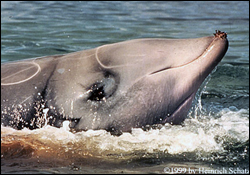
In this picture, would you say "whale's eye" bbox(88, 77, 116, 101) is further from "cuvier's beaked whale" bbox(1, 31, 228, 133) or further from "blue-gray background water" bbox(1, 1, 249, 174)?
"blue-gray background water" bbox(1, 1, 249, 174)

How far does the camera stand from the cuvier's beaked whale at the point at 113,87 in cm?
547

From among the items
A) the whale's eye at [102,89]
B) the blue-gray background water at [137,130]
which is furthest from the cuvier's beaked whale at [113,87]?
the blue-gray background water at [137,130]

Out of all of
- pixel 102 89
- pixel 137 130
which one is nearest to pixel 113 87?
pixel 102 89

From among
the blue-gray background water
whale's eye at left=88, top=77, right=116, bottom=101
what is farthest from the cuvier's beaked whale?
the blue-gray background water

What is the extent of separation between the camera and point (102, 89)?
5461 millimetres

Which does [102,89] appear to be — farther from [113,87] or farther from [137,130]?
[137,130]

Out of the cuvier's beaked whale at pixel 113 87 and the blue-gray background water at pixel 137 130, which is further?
the cuvier's beaked whale at pixel 113 87

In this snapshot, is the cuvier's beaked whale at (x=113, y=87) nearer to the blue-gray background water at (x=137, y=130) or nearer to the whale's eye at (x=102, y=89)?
the whale's eye at (x=102, y=89)

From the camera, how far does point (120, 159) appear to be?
5.35 meters

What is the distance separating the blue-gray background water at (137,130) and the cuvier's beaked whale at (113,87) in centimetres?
18

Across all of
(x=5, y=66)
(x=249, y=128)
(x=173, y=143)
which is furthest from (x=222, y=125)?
(x=5, y=66)

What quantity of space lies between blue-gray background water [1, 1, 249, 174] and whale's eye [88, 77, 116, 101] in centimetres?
41

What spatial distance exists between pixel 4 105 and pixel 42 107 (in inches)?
17.1

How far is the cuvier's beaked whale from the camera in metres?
5.47
